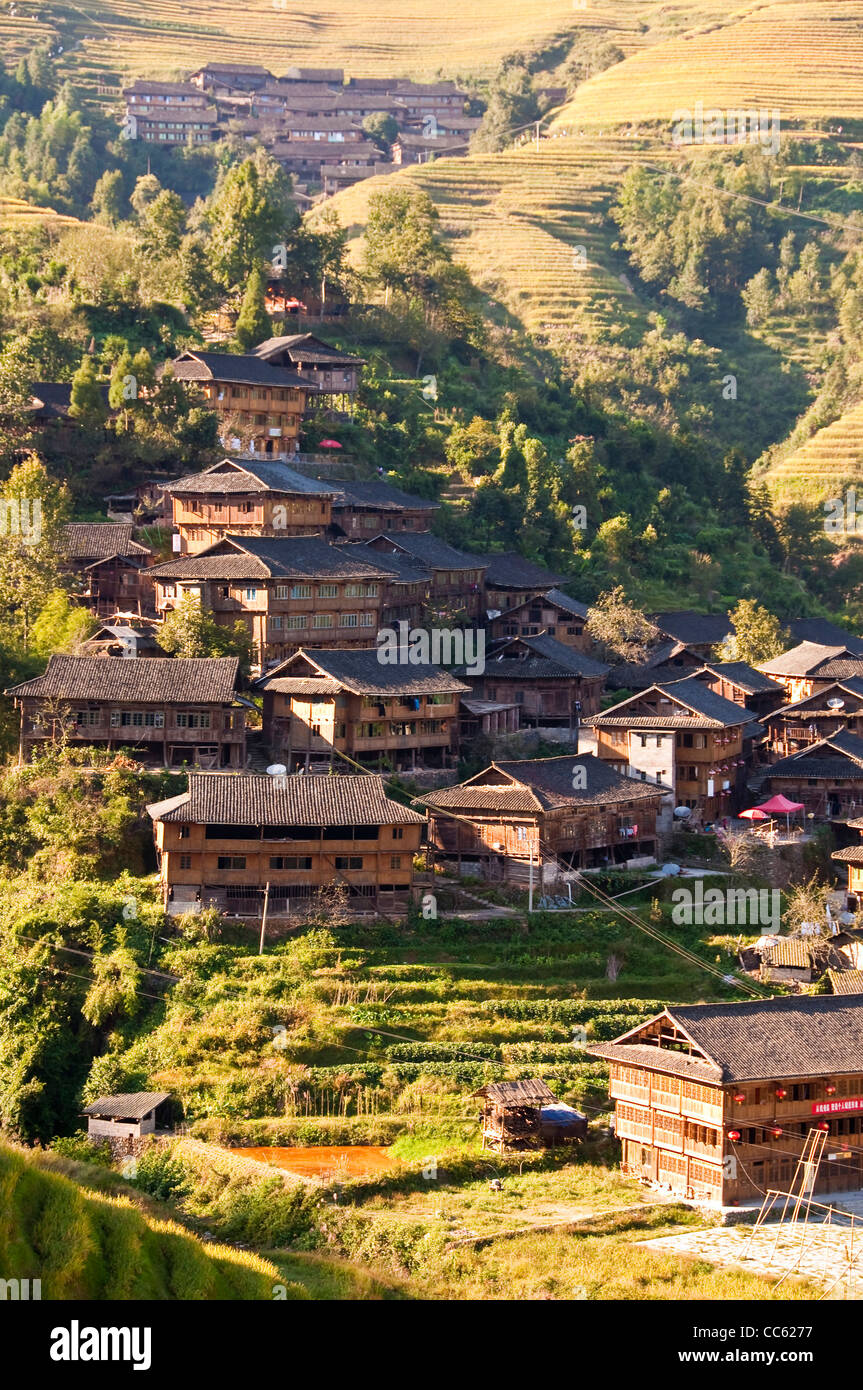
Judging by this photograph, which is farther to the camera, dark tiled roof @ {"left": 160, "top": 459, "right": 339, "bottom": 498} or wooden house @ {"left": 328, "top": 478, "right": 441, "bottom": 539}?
wooden house @ {"left": 328, "top": 478, "right": 441, "bottom": 539}

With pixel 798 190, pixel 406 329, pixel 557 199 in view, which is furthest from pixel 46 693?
pixel 798 190

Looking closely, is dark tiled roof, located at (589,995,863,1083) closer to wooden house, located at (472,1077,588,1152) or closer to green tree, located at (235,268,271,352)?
wooden house, located at (472,1077,588,1152)

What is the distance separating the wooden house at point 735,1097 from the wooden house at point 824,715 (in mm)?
17108

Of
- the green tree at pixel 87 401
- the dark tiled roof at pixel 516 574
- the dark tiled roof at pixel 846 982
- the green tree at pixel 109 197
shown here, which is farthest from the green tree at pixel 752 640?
the green tree at pixel 109 197

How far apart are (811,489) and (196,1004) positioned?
1913 inches

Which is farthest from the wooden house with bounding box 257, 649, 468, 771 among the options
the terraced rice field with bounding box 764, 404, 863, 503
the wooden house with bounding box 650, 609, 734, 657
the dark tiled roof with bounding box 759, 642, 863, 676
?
the terraced rice field with bounding box 764, 404, 863, 503

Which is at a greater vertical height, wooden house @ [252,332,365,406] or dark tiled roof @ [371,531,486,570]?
wooden house @ [252,332,365,406]

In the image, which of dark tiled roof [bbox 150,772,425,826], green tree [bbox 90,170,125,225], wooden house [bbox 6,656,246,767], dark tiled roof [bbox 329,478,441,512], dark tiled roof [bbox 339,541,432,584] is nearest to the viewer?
dark tiled roof [bbox 150,772,425,826]

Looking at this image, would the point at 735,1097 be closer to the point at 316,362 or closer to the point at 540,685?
the point at 540,685

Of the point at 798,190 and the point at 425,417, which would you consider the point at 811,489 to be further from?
the point at 798,190

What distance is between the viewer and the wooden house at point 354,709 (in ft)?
140

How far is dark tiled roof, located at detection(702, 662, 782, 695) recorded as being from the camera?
50531 mm

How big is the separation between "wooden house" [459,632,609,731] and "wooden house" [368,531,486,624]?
2249 millimetres

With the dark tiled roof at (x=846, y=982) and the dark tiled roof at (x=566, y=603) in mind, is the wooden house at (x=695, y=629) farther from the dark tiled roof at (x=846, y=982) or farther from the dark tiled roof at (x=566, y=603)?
the dark tiled roof at (x=846, y=982)
